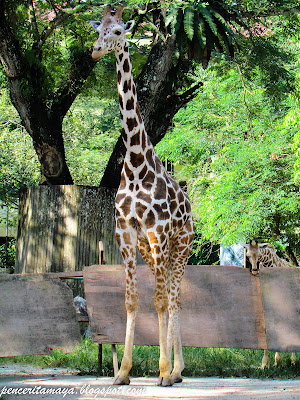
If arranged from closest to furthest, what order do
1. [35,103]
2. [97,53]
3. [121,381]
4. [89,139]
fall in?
[97,53]
[121,381]
[35,103]
[89,139]

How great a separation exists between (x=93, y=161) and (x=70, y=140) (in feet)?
4.29

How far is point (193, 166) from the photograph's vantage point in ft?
65.7

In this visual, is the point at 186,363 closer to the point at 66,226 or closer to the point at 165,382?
the point at 165,382

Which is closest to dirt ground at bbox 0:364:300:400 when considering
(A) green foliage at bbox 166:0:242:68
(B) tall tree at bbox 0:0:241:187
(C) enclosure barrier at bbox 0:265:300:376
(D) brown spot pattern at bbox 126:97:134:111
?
(C) enclosure barrier at bbox 0:265:300:376

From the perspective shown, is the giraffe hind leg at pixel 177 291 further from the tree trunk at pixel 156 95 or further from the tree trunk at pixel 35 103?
the tree trunk at pixel 35 103

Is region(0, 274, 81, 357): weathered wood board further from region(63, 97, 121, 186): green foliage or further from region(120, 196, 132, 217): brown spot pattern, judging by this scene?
region(63, 97, 121, 186): green foliage

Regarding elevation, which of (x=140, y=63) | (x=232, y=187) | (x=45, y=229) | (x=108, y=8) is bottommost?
(x=45, y=229)

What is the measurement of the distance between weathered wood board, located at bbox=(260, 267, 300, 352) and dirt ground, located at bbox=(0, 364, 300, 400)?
49cm

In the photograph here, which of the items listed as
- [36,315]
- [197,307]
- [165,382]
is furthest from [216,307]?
[36,315]

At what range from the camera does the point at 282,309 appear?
722cm

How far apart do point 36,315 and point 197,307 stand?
208 cm

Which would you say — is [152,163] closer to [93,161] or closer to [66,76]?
[66,76]

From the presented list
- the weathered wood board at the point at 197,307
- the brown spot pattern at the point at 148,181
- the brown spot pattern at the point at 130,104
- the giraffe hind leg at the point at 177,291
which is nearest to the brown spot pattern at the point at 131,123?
the brown spot pattern at the point at 130,104

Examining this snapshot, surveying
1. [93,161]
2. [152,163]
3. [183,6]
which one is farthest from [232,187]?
[93,161]
